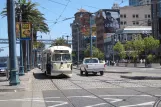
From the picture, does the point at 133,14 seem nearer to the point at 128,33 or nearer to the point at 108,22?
the point at 108,22

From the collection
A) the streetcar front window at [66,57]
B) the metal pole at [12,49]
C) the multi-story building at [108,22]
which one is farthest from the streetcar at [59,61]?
the multi-story building at [108,22]

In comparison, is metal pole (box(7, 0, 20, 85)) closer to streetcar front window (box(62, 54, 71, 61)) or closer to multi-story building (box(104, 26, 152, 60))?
streetcar front window (box(62, 54, 71, 61))

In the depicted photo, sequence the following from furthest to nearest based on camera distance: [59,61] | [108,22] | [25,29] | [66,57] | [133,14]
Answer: [133,14], [108,22], [25,29], [66,57], [59,61]

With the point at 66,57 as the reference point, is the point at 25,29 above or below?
above

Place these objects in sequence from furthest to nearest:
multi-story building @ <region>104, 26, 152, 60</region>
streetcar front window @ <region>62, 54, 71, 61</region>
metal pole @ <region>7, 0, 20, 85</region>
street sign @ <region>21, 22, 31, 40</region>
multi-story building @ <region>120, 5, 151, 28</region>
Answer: multi-story building @ <region>120, 5, 151, 28</region> < multi-story building @ <region>104, 26, 152, 60</region> < street sign @ <region>21, 22, 31, 40</region> < streetcar front window @ <region>62, 54, 71, 61</region> < metal pole @ <region>7, 0, 20, 85</region>

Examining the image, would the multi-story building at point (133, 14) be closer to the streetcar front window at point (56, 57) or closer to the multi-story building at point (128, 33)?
the multi-story building at point (128, 33)

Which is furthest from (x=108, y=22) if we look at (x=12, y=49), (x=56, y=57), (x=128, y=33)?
(x=12, y=49)

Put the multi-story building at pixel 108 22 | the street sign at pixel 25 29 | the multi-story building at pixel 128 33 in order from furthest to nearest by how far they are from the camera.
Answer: the multi-story building at pixel 108 22, the multi-story building at pixel 128 33, the street sign at pixel 25 29

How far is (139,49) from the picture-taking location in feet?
315

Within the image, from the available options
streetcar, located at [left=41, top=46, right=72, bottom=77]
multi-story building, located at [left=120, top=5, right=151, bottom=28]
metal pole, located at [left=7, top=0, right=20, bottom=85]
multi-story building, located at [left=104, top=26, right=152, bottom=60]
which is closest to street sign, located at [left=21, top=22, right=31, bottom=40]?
streetcar, located at [left=41, top=46, right=72, bottom=77]

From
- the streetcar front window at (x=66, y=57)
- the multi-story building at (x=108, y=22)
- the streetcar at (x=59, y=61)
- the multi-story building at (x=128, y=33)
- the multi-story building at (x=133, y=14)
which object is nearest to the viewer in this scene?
the streetcar at (x=59, y=61)

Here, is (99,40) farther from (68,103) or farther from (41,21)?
Answer: (68,103)

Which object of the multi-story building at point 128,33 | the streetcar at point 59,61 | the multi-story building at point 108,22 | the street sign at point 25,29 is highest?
the multi-story building at point 108,22

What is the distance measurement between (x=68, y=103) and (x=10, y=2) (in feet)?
35.1
